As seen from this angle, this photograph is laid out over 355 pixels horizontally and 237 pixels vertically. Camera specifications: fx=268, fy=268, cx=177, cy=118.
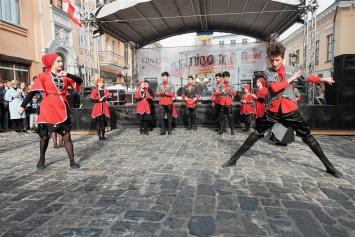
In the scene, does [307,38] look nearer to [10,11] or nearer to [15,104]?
[15,104]

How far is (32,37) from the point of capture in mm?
14602

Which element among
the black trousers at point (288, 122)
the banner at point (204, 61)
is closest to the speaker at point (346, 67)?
the black trousers at point (288, 122)

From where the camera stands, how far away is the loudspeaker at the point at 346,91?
7.16m

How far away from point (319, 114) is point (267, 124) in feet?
15.3

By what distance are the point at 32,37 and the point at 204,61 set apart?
9.67 metres

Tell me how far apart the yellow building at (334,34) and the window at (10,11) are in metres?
18.1

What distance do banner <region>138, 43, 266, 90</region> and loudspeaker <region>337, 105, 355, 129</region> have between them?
769cm

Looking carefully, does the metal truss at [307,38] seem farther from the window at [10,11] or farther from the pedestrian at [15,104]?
the window at [10,11]

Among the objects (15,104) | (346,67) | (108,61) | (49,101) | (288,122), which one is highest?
(108,61)

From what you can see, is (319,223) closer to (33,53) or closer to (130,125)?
(130,125)

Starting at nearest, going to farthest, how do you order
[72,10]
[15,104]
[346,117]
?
[346,117]
[15,104]
[72,10]

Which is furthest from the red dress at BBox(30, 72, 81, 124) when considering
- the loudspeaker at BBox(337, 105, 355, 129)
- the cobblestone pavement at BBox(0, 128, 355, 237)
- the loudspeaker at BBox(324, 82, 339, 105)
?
the loudspeaker at BBox(337, 105, 355, 129)

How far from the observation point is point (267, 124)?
12.8 ft

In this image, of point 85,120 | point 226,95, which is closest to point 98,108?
point 85,120
